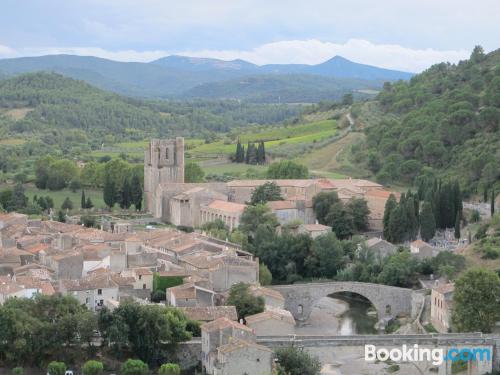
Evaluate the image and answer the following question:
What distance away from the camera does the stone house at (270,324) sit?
32.7 metres

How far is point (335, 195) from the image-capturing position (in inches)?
2101

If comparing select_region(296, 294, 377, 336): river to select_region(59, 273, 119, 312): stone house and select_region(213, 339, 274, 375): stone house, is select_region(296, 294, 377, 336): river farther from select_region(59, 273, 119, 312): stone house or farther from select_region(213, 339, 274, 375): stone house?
select_region(213, 339, 274, 375): stone house

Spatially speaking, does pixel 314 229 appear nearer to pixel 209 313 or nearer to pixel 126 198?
pixel 209 313

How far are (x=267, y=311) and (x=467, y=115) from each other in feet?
123

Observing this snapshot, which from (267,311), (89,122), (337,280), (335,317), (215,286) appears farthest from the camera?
(89,122)

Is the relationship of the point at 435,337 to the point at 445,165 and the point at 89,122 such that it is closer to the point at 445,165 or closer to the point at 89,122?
the point at 445,165

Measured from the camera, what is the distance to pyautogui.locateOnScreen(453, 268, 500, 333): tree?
33688 millimetres

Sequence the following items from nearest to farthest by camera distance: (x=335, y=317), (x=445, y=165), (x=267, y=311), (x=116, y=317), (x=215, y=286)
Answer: (x=116, y=317) → (x=267, y=311) → (x=215, y=286) → (x=335, y=317) → (x=445, y=165)

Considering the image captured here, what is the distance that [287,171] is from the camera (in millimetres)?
67000

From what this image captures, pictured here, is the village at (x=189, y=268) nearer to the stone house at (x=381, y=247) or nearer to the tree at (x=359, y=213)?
the stone house at (x=381, y=247)

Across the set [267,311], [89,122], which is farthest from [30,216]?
[89,122]

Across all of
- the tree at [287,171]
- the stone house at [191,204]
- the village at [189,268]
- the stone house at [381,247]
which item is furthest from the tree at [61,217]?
the stone house at [381,247]

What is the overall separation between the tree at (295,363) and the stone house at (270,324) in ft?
8.60

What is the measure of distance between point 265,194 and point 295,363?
1061 inches
